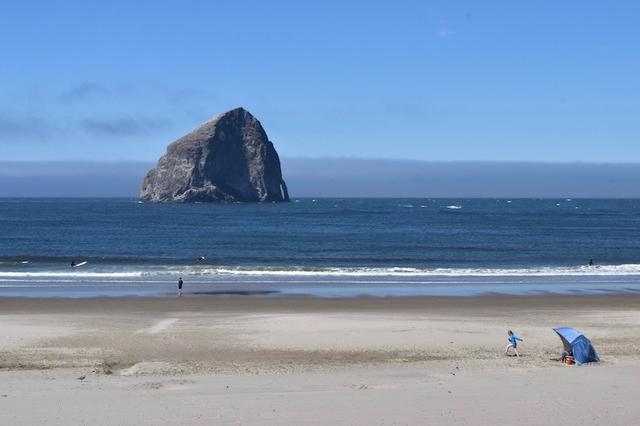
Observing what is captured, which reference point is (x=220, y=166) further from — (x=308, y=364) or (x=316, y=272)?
(x=308, y=364)

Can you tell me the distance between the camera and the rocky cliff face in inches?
7195

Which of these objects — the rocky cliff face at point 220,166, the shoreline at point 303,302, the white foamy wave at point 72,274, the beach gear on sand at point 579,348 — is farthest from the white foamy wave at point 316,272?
the rocky cliff face at point 220,166

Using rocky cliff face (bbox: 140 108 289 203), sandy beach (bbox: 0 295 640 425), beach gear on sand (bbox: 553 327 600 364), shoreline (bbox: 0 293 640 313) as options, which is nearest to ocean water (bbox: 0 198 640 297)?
shoreline (bbox: 0 293 640 313)

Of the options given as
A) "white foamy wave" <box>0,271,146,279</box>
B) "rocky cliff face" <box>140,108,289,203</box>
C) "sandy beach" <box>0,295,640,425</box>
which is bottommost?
"white foamy wave" <box>0,271,146,279</box>

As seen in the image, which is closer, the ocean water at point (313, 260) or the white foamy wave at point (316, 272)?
the ocean water at point (313, 260)

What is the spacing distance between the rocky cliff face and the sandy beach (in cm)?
15316

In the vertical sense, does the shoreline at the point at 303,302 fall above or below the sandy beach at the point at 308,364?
below

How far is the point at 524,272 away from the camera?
4497 centimetres

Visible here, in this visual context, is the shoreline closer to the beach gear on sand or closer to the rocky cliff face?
the beach gear on sand

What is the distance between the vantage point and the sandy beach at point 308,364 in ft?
45.1

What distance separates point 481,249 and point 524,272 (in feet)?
53.0

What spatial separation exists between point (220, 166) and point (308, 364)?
561 feet

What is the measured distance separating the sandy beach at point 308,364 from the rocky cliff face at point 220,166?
502 ft

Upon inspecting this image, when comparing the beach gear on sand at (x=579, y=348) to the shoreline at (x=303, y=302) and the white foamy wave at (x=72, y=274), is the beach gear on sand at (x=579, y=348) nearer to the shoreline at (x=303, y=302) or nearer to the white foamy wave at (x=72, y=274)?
the shoreline at (x=303, y=302)
